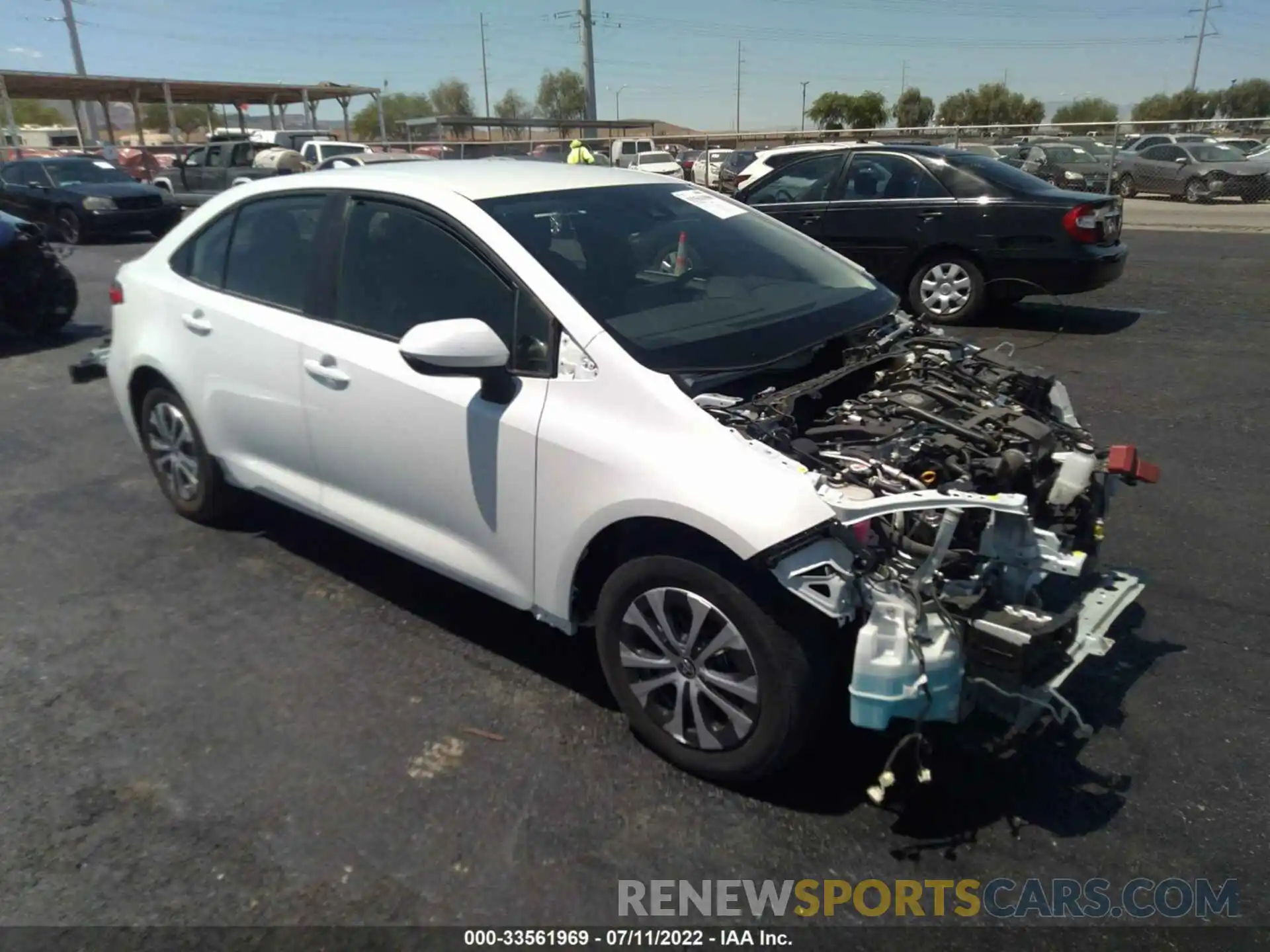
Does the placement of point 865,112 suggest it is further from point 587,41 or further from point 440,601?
point 440,601

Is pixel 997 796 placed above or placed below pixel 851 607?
below

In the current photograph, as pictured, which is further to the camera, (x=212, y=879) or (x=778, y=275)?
(x=778, y=275)

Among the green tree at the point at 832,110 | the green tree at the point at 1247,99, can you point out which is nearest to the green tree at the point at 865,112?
the green tree at the point at 832,110

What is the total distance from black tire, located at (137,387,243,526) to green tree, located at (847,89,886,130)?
71438 mm

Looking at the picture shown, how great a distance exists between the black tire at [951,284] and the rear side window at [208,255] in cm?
628

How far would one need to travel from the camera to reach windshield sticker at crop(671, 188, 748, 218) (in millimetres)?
4082

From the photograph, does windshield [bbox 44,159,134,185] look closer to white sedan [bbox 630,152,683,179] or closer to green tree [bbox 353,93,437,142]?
white sedan [bbox 630,152,683,179]

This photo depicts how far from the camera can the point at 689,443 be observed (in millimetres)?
2770

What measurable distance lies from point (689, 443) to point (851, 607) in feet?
2.12

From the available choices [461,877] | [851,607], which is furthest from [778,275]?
[461,877]

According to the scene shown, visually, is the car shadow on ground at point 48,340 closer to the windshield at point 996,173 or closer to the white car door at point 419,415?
the white car door at point 419,415

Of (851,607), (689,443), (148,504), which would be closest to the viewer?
(851,607)

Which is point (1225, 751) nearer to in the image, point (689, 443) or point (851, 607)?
point (851, 607)

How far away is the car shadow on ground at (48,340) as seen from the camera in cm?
945
